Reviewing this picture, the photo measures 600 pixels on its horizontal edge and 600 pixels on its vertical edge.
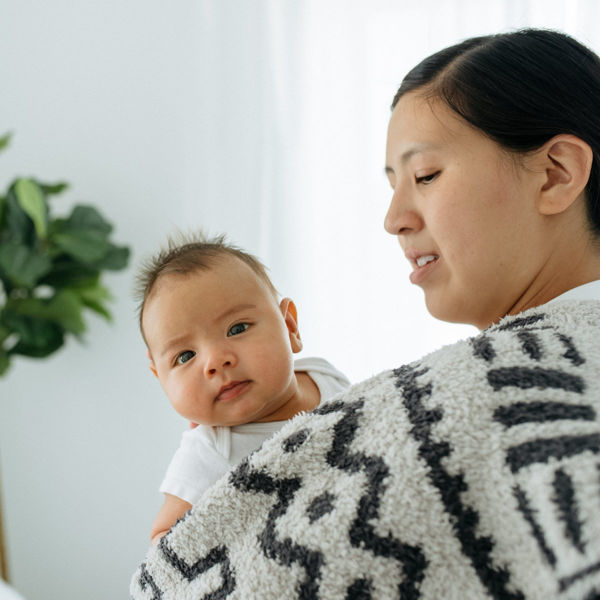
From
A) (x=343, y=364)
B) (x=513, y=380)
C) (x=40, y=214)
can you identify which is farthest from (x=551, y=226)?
(x=40, y=214)

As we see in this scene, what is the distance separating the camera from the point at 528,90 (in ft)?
2.70

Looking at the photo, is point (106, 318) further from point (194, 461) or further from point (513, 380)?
point (513, 380)

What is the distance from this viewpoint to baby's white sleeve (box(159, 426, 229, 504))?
92 centimetres

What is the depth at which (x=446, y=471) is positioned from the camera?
53 cm

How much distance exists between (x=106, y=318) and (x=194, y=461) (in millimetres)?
2042

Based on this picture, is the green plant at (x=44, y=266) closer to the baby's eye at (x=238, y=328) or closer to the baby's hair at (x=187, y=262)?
the baby's hair at (x=187, y=262)

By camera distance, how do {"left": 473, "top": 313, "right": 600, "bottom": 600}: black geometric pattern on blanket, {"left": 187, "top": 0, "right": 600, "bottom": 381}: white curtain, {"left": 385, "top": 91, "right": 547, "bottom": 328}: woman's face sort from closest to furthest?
{"left": 473, "top": 313, "right": 600, "bottom": 600}: black geometric pattern on blanket < {"left": 385, "top": 91, "right": 547, "bottom": 328}: woman's face < {"left": 187, "top": 0, "right": 600, "bottom": 381}: white curtain

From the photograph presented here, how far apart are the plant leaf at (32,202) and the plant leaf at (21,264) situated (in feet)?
0.28

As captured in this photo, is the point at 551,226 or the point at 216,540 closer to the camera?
the point at 216,540

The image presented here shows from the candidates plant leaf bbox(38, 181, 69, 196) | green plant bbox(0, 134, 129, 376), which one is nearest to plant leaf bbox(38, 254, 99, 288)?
green plant bbox(0, 134, 129, 376)

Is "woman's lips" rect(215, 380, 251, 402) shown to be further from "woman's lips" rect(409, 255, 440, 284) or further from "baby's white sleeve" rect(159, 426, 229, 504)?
"woman's lips" rect(409, 255, 440, 284)

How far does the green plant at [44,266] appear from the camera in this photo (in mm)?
2529

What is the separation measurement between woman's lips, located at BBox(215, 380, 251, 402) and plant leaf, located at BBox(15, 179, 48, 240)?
1799mm

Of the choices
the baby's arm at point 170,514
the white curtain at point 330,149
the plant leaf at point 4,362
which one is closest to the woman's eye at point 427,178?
the baby's arm at point 170,514
